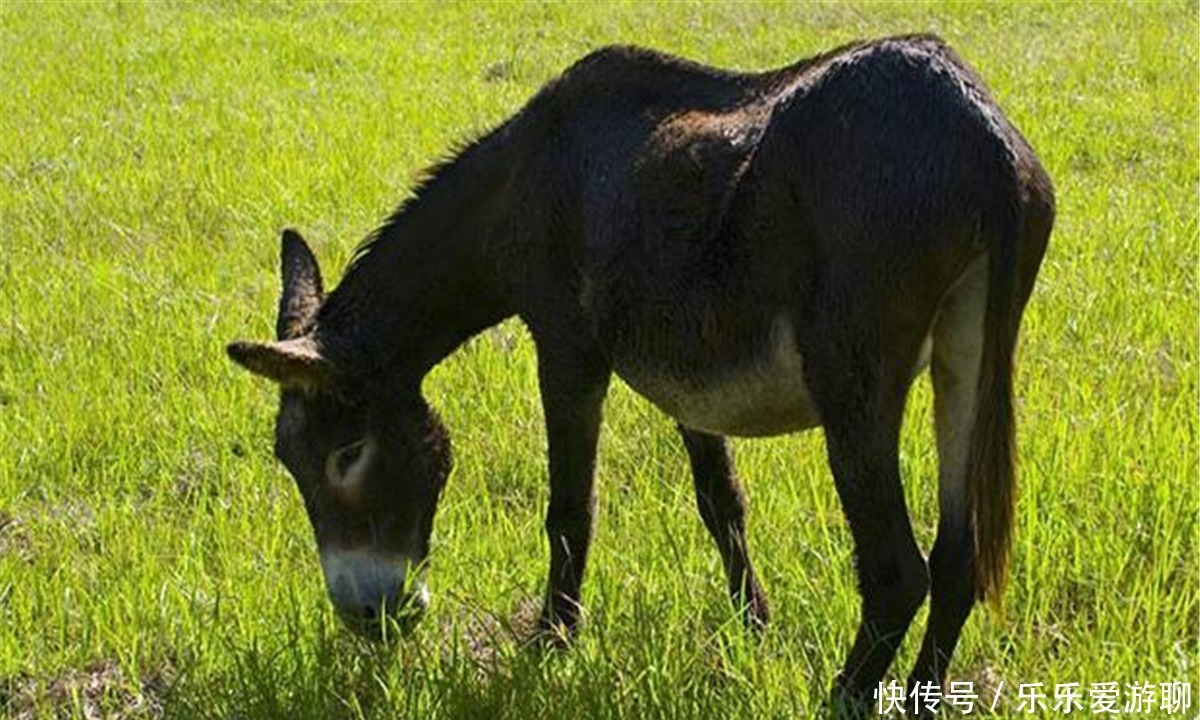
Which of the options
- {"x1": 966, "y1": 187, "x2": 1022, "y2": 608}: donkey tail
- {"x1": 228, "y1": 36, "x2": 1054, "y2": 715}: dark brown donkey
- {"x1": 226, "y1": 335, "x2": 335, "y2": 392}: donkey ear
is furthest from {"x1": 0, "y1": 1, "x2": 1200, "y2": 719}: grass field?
{"x1": 226, "y1": 335, "x2": 335, "y2": 392}: donkey ear

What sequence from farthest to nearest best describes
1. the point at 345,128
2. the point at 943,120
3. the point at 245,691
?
the point at 345,128 → the point at 245,691 → the point at 943,120

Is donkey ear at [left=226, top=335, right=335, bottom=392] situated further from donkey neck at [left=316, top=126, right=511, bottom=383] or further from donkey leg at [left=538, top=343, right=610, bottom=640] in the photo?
donkey leg at [left=538, top=343, right=610, bottom=640]

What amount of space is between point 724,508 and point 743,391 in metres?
0.77

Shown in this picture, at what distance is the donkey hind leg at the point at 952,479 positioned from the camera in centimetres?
317

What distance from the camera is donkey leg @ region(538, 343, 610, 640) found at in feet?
12.4

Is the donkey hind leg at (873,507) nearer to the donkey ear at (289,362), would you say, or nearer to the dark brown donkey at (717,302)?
the dark brown donkey at (717,302)

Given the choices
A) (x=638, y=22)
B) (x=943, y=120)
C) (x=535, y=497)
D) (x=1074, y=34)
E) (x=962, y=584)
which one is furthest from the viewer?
(x=638, y=22)

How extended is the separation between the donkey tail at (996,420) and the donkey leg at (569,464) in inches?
41.3

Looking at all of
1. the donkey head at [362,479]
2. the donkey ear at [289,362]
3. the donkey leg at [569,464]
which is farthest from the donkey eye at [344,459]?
the donkey leg at [569,464]

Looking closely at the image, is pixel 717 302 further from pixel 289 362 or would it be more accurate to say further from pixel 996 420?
pixel 289 362

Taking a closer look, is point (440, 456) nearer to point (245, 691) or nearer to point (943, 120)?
point (245, 691)

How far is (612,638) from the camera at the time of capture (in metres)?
3.73

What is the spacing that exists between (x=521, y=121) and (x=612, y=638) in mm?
1423

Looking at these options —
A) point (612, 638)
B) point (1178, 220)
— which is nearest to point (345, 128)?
point (1178, 220)
